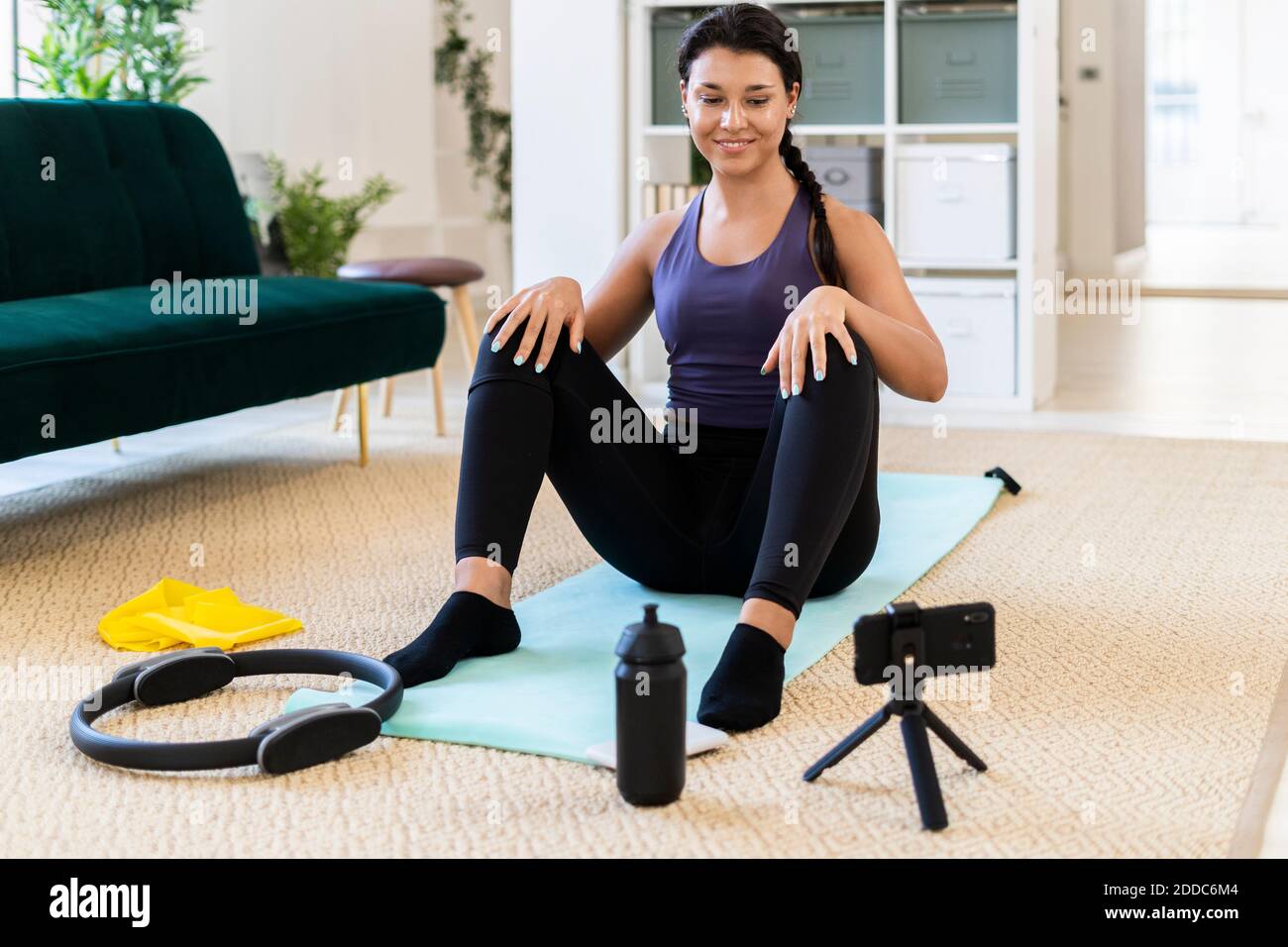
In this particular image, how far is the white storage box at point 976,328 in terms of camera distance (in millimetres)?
4418

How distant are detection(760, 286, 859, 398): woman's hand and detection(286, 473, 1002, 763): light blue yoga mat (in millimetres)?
404

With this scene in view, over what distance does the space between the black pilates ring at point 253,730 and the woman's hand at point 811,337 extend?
2.01 feet

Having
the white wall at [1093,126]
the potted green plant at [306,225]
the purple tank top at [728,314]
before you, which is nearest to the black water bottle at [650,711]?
the purple tank top at [728,314]

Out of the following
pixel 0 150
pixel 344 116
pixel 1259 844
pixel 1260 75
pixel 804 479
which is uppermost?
pixel 1260 75

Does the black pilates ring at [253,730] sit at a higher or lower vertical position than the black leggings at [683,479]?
lower

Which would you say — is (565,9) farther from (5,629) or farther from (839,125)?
(5,629)

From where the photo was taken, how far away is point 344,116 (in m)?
6.22

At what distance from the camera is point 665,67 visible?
15.3ft

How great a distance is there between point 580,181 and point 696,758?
321 cm

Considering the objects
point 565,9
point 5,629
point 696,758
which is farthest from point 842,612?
point 565,9

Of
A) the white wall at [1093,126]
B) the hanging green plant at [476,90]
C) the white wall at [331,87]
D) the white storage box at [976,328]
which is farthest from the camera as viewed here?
the white wall at [1093,126]

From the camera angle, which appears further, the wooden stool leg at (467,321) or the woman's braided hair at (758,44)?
the wooden stool leg at (467,321)

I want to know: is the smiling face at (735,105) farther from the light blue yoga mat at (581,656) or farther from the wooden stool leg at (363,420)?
the wooden stool leg at (363,420)

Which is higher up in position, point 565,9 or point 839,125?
point 565,9
